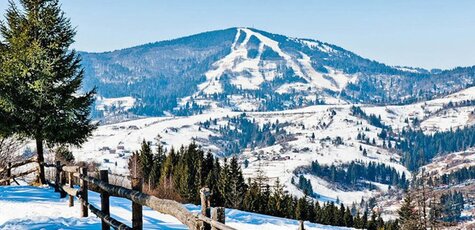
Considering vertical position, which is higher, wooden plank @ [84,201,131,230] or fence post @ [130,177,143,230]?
fence post @ [130,177,143,230]

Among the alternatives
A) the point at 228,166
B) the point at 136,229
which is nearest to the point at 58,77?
the point at 136,229

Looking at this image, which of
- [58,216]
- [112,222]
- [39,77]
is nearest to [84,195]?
[58,216]

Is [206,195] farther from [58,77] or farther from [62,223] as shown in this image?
[58,77]

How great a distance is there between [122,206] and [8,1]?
14608 mm

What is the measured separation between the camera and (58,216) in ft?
50.5

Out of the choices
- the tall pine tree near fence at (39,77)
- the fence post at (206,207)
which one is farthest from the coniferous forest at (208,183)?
the fence post at (206,207)

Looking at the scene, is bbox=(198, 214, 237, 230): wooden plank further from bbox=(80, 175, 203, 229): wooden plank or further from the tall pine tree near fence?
the tall pine tree near fence

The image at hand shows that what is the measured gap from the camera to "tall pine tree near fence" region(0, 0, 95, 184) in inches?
→ 1021

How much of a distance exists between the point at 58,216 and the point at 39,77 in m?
13.1

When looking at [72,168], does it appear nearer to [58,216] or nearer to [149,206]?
[58,216]

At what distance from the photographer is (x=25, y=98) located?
26.2 metres

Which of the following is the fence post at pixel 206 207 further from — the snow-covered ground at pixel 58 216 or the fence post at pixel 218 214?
the snow-covered ground at pixel 58 216

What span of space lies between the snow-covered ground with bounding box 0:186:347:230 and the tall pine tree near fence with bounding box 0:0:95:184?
13.7 ft

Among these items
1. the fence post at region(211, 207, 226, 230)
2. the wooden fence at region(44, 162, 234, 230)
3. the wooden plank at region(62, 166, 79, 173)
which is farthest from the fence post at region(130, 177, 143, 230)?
the wooden plank at region(62, 166, 79, 173)
